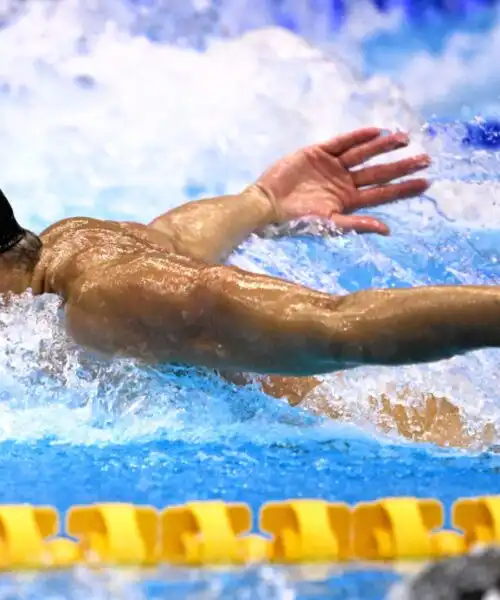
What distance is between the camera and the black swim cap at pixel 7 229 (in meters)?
1.83

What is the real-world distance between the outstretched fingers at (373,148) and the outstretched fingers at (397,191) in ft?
0.32

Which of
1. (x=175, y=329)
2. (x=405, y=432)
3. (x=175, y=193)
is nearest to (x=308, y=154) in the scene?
(x=405, y=432)

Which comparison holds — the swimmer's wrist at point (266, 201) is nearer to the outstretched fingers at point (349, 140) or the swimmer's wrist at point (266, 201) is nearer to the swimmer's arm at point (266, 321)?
the outstretched fingers at point (349, 140)

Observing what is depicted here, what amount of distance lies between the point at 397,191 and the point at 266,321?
1.25m

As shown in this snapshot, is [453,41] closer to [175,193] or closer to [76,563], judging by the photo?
[175,193]

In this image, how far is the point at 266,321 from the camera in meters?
1.53

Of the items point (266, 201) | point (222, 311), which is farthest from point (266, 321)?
point (266, 201)

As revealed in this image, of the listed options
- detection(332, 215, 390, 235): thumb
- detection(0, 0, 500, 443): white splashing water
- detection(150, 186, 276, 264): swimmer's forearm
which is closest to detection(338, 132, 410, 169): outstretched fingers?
detection(332, 215, 390, 235): thumb

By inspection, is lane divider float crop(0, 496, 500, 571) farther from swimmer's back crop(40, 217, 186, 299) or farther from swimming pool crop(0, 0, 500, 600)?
swimmer's back crop(40, 217, 186, 299)

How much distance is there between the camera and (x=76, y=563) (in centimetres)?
111

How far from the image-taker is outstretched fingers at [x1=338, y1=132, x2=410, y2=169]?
2.64 metres

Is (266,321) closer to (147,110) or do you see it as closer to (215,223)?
(215,223)

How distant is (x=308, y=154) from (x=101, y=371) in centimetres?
107

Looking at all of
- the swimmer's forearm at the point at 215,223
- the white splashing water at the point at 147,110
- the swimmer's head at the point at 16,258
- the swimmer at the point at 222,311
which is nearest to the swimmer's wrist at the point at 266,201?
the swimmer's forearm at the point at 215,223
